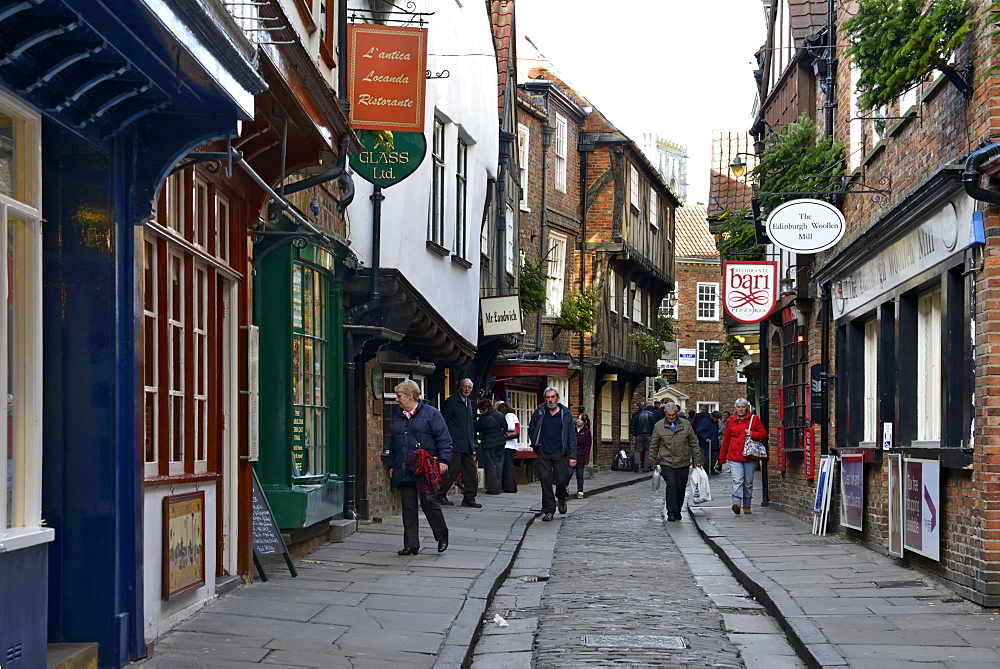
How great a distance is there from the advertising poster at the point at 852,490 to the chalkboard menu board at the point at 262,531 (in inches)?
272

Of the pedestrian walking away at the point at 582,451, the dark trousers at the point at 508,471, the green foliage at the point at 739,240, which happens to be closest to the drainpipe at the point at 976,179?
the green foliage at the point at 739,240

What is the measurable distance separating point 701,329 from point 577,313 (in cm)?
2978

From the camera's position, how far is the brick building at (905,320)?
1002cm

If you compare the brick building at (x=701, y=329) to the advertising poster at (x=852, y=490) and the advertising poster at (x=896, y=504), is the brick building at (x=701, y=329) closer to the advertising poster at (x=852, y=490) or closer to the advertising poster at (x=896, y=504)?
the advertising poster at (x=852, y=490)

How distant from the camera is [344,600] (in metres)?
9.74

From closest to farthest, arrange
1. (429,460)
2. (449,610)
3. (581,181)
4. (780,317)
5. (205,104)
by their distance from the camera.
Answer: (205,104) → (449,610) → (429,460) → (780,317) → (581,181)

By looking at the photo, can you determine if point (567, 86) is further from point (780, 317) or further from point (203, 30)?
point (203, 30)

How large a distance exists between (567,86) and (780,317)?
51.2 feet

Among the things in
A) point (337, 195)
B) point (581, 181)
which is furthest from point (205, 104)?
point (581, 181)

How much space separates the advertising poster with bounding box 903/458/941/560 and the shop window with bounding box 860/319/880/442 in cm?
275

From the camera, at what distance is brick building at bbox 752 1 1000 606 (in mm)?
10016

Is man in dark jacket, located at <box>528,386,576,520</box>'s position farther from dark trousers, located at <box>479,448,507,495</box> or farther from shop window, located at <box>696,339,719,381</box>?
shop window, located at <box>696,339,719,381</box>

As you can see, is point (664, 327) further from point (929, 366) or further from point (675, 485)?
point (929, 366)

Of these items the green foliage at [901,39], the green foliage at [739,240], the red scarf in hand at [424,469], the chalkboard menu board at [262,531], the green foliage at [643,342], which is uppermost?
the green foliage at [901,39]
